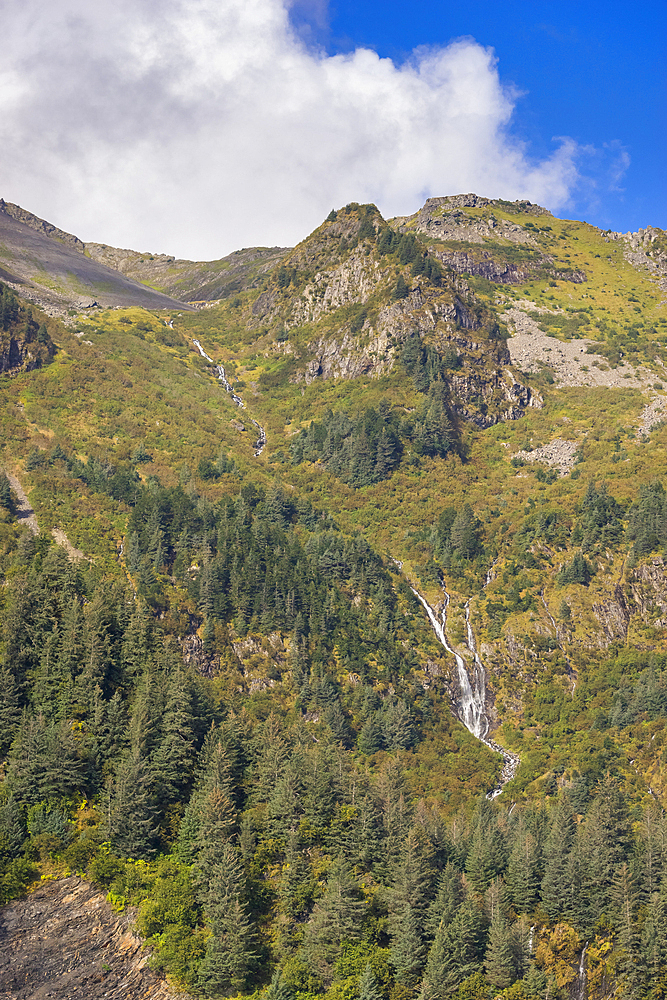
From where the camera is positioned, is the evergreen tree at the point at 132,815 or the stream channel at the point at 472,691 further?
the stream channel at the point at 472,691

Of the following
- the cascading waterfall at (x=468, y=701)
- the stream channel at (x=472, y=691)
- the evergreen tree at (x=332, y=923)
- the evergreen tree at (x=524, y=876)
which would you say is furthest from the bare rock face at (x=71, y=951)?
the cascading waterfall at (x=468, y=701)

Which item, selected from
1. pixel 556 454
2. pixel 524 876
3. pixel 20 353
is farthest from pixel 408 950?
pixel 20 353

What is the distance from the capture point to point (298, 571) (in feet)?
456

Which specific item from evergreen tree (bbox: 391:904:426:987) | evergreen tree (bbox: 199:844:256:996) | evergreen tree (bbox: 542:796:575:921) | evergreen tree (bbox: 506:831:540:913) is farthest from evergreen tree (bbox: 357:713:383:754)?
evergreen tree (bbox: 199:844:256:996)

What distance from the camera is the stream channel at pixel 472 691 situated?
126 m

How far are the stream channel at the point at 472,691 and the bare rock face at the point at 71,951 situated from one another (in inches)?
2865

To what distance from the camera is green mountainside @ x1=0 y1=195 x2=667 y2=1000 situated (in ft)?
212

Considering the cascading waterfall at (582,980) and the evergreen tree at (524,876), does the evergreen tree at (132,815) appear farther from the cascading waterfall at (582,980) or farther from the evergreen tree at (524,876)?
the cascading waterfall at (582,980)

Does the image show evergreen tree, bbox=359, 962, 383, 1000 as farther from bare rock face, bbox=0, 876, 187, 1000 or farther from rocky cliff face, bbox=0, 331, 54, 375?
rocky cliff face, bbox=0, 331, 54, 375

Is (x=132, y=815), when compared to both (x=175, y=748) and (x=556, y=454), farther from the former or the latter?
(x=556, y=454)

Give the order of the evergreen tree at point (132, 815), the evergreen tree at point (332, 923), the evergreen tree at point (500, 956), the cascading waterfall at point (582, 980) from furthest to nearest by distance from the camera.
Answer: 1. the cascading waterfall at point (582, 980)
2. the evergreen tree at point (132, 815)
3. the evergreen tree at point (500, 956)
4. the evergreen tree at point (332, 923)

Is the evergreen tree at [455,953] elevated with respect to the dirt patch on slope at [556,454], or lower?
lower

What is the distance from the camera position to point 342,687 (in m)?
124

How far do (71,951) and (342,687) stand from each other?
224 ft
